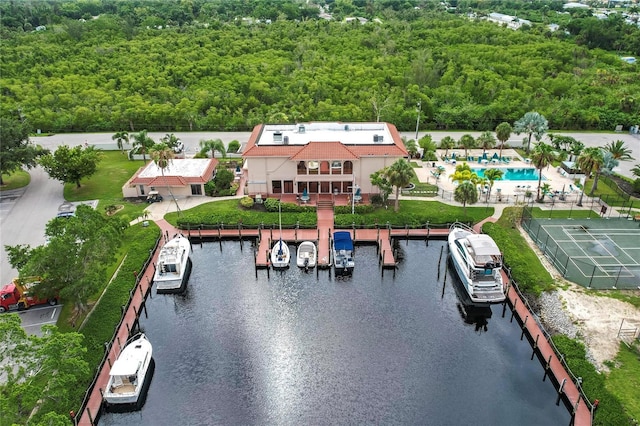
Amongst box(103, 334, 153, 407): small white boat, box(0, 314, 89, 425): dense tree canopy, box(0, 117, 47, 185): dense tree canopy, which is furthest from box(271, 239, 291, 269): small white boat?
box(0, 117, 47, 185): dense tree canopy

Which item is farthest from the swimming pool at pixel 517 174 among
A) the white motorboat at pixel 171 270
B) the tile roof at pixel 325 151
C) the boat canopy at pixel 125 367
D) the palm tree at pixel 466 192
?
the boat canopy at pixel 125 367

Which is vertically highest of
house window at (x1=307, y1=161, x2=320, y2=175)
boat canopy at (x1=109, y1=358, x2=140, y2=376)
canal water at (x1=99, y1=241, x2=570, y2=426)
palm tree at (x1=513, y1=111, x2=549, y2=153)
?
palm tree at (x1=513, y1=111, x2=549, y2=153)

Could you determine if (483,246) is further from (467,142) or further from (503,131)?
(503,131)

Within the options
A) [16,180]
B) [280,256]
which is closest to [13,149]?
[16,180]

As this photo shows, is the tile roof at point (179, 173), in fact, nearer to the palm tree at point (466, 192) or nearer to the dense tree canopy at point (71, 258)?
the dense tree canopy at point (71, 258)

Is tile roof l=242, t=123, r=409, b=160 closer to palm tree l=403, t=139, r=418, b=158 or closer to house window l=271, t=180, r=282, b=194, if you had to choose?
house window l=271, t=180, r=282, b=194

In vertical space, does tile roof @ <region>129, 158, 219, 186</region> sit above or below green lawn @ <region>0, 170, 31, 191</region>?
above
